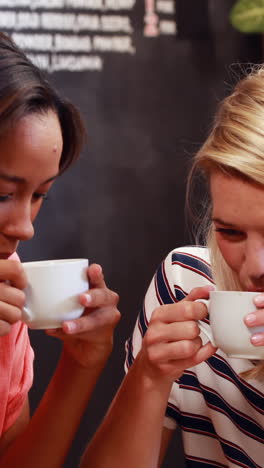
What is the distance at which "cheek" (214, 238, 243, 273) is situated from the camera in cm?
111

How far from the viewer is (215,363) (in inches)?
50.4

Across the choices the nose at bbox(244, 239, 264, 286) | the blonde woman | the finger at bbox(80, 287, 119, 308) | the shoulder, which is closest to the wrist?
the blonde woman

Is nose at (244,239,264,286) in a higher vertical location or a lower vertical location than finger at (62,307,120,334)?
higher

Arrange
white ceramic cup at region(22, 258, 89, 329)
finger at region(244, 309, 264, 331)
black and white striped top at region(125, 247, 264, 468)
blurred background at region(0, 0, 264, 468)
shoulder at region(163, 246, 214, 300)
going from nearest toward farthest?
finger at region(244, 309, 264, 331)
white ceramic cup at region(22, 258, 89, 329)
black and white striped top at region(125, 247, 264, 468)
shoulder at region(163, 246, 214, 300)
blurred background at region(0, 0, 264, 468)

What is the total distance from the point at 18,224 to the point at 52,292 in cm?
15

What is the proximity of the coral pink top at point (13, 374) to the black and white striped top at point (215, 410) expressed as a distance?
227mm

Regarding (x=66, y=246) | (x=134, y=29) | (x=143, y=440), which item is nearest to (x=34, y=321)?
(x=143, y=440)

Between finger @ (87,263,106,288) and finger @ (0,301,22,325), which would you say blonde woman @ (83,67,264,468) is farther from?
finger @ (0,301,22,325)

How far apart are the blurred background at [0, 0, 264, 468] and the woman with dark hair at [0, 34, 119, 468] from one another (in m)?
1.10

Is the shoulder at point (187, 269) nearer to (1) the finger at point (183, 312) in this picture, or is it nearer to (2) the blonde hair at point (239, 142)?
(2) the blonde hair at point (239, 142)

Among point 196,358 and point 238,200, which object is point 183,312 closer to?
point 196,358

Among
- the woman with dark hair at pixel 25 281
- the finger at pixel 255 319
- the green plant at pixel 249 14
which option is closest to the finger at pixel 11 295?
the woman with dark hair at pixel 25 281

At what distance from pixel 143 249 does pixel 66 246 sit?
0.30 meters

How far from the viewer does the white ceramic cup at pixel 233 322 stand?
862mm
